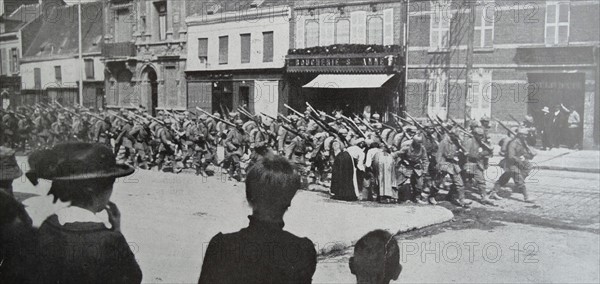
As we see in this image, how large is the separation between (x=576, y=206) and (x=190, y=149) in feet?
7.94

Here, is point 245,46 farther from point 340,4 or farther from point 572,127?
point 572,127

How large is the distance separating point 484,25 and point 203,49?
1.51 m

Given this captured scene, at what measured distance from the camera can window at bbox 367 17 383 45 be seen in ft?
9.56

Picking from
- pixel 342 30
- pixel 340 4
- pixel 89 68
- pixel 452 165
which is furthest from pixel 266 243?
pixel 452 165

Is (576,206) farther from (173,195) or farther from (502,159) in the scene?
(173,195)

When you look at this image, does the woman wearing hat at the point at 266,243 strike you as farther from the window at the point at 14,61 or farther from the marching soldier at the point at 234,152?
the marching soldier at the point at 234,152

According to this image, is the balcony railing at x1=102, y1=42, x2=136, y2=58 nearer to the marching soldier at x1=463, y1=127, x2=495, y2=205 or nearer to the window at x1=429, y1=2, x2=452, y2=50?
the window at x1=429, y1=2, x2=452, y2=50

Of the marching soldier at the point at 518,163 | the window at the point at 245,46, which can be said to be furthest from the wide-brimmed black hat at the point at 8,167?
the marching soldier at the point at 518,163

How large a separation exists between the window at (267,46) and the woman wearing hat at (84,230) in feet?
5.12

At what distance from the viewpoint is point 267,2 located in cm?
281

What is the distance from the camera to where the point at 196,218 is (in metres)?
3.04

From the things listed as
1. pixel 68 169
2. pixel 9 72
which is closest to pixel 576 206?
pixel 68 169

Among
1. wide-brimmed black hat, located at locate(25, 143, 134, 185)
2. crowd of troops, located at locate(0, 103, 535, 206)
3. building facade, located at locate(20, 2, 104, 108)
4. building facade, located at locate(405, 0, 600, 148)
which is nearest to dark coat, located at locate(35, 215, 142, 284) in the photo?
wide-brimmed black hat, located at locate(25, 143, 134, 185)

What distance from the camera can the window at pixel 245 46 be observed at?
108 inches
